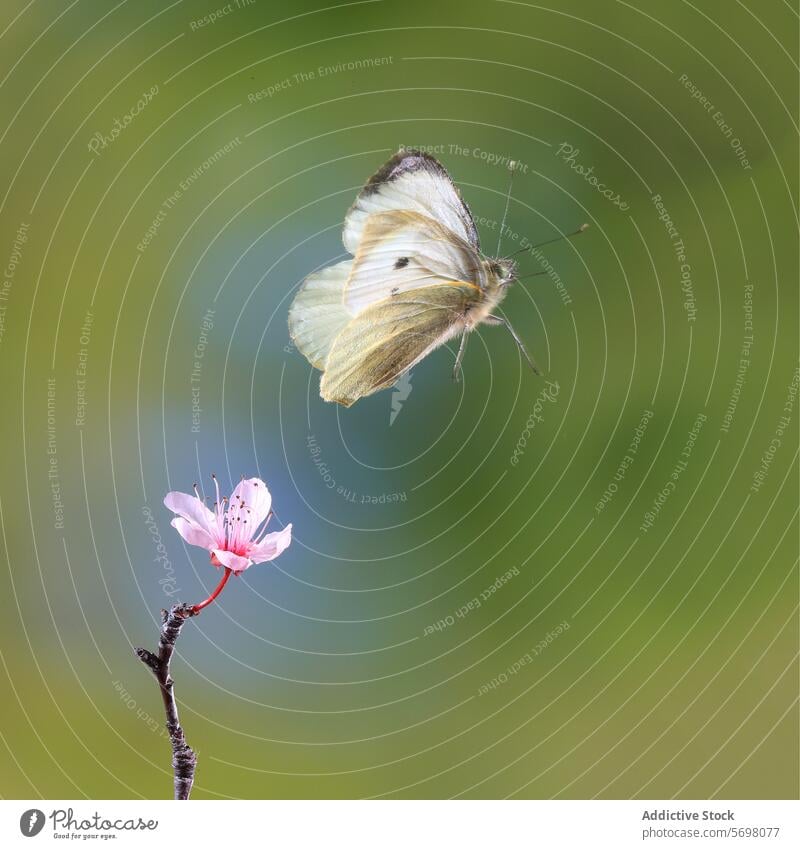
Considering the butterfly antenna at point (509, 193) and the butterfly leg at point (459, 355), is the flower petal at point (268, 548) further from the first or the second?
the butterfly antenna at point (509, 193)

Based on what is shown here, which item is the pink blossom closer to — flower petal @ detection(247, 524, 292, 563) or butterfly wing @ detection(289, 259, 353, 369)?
flower petal @ detection(247, 524, 292, 563)

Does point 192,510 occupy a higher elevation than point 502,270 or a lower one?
lower

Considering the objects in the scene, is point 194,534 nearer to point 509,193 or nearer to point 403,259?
point 403,259

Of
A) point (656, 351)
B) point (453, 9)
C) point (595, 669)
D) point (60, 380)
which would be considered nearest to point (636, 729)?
point (595, 669)

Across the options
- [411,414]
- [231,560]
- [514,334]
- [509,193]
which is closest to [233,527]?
[231,560]

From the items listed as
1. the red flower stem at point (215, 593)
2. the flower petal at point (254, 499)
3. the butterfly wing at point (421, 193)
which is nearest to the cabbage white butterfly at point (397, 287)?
the butterfly wing at point (421, 193)
